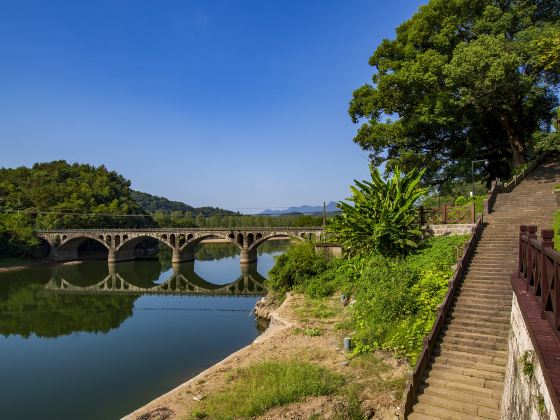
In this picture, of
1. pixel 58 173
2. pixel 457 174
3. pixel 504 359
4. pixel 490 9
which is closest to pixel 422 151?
pixel 457 174

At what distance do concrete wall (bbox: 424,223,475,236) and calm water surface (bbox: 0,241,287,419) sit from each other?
1289 cm

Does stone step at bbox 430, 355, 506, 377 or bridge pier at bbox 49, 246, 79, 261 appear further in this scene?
bridge pier at bbox 49, 246, 79, 261

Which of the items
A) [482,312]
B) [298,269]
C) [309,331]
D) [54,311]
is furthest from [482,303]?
[54,311]

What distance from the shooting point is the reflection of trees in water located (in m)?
29.1

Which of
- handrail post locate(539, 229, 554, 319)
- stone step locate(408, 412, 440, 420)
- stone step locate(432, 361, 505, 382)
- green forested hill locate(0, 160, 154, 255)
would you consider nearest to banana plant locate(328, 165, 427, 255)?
stone step locate(432, 361, 505, 382)

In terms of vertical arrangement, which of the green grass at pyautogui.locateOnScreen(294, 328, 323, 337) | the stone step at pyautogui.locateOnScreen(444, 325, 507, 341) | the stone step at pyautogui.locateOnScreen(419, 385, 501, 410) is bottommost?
the green grass at pyautogui.locateOnScreen(294, 328, 323, 337)

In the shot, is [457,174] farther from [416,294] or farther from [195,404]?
[195,404]

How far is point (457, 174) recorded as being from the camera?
31266 millimetres

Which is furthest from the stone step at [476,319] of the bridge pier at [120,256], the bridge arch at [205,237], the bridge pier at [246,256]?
the bridge pier at [120,256]

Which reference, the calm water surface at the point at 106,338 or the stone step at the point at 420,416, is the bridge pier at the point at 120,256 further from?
the stone step at the point at 420,416

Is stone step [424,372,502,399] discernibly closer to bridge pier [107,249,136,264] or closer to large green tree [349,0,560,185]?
large green tree [349,0,560,185]

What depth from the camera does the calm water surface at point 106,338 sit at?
16.2 metres

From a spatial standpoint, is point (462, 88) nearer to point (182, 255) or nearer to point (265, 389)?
point (265, 389)

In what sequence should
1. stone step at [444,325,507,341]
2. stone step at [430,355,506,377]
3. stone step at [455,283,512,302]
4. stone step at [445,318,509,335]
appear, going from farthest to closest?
stone step at [455,283,512,302]
stone step at [445,318,509,335]
stone step at [444,325,507,341]
stone step at [430,355,506,377]
